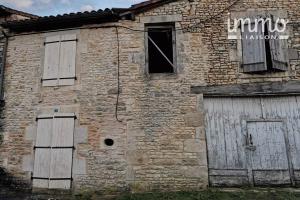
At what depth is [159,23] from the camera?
876 cm

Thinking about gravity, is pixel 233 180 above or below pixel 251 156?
below

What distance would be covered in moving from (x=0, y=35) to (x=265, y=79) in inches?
299

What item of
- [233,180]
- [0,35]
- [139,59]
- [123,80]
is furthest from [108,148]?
[0,35]

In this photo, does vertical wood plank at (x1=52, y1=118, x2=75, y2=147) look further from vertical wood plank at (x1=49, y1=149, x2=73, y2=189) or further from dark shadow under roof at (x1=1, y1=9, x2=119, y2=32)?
dark shadow under roof at (x1=1, y1=9, x2=119, y2=32)

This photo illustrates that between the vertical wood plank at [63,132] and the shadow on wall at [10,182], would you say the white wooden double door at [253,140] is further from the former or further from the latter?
the shadow on wall at [10,182]

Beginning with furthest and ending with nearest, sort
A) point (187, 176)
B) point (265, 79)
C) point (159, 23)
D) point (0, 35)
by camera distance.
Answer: point (0, 35) → point (159, 23) → point (265, 79) → point (187, 176)

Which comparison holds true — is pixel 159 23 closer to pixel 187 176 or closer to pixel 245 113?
pixel 245 113

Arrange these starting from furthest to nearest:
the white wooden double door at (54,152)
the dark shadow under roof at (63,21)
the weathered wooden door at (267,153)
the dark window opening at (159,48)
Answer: the dark window opening at (159,48) < the dark shadow under roof at (63,21) < the white wooden double door at (54,152) < the weathered wooden door at (267,153)

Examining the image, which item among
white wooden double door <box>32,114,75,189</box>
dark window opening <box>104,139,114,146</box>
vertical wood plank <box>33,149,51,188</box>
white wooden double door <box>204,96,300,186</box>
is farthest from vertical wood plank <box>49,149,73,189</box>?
white wooden double door <box>204,96,300,186</box>

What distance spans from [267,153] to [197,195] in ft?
6.94

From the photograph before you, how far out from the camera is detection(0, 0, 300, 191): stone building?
25.6 feet

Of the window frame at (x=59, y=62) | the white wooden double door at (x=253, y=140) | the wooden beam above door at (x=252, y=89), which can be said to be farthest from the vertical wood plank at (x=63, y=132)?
the white wooden double door at (x=253, y=140)

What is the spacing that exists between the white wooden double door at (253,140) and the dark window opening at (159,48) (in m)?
1.76

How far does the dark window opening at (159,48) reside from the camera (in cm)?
884
